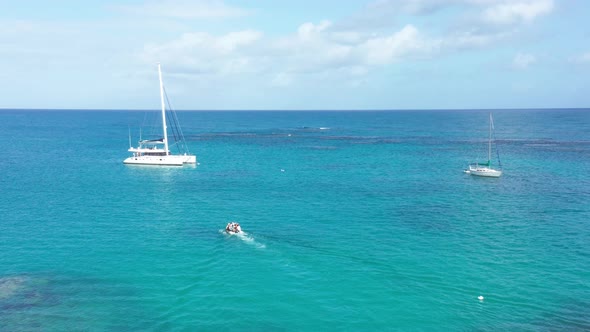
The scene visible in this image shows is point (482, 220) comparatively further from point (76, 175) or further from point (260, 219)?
point (76, 175)

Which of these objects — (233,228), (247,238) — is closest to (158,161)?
(233,228)

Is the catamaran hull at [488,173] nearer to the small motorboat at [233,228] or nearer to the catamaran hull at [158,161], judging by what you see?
the small motorboat at [233,228]

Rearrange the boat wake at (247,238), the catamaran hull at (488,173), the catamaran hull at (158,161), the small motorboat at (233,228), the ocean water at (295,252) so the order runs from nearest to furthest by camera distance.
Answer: the ocean water at (295,252)
the boat wake at (247,238)
the small motorboat at (233,228)
the catamaran hull at (488,173)
the catamaran hull at (158,161)

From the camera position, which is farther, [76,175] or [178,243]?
[76,175]

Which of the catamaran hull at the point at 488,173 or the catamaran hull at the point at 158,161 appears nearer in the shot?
the catamaran hull at the point at 488,173

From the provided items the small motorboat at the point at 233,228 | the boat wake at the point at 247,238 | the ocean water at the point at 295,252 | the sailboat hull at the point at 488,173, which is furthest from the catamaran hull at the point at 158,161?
the sailboat hull at the point at 488,173

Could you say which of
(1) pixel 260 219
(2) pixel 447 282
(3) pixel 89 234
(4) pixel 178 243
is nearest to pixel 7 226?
(3) pixel 89 234

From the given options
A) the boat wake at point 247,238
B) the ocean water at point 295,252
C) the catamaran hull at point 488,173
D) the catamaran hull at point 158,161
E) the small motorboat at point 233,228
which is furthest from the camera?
the catamaran hull at point 158,161

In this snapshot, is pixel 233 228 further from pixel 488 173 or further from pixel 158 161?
pixel 158 161

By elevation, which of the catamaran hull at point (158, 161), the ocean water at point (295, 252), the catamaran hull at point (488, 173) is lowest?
the ocean water at point (295, 252)
